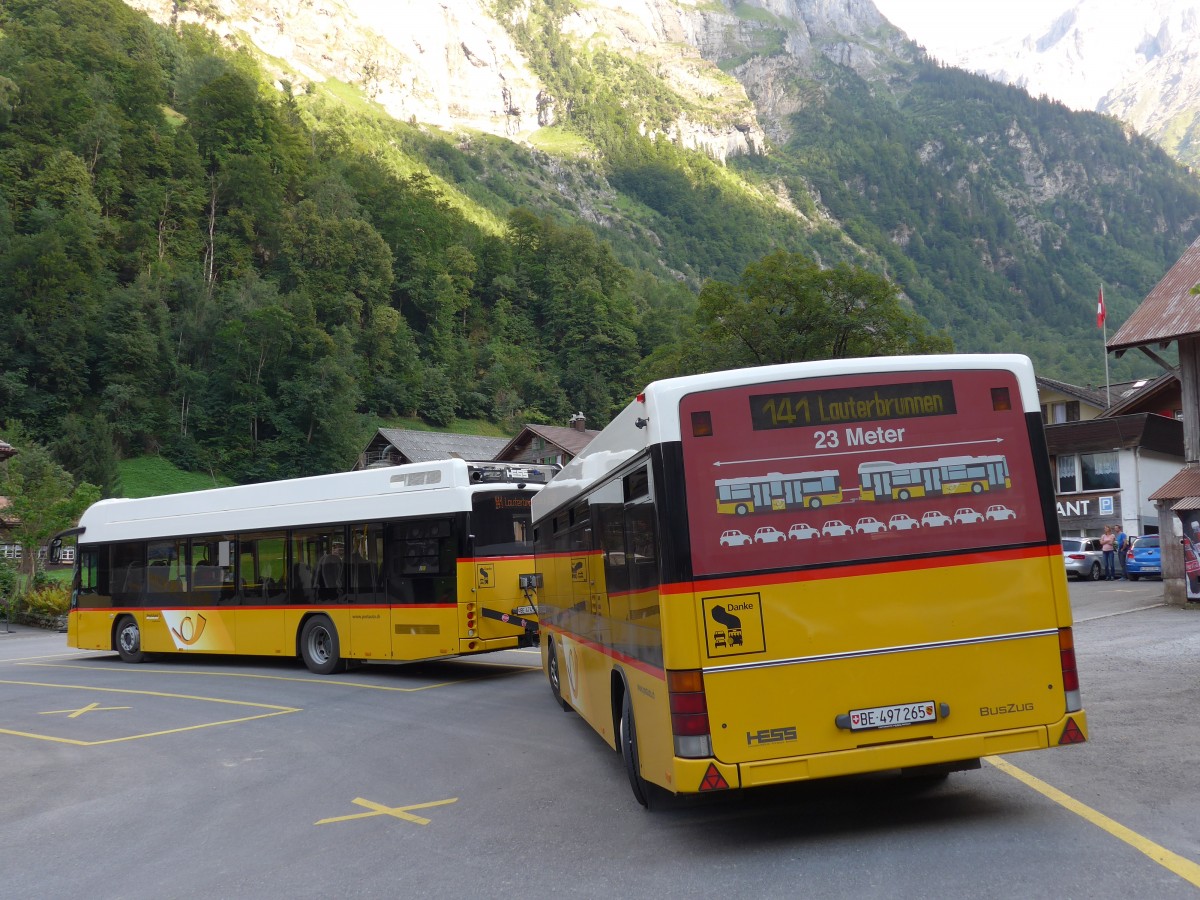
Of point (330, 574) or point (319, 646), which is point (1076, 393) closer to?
point (319, 646)

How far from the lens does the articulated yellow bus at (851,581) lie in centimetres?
624

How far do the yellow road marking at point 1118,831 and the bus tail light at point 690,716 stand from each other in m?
2.38

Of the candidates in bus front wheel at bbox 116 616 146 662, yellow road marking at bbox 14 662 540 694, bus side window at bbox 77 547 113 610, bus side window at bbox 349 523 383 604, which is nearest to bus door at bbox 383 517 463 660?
bus side window at bbox 349 523 383 604

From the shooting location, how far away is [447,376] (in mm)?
110000

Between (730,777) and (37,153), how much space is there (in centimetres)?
10228

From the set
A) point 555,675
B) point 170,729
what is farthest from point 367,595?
point 555,675

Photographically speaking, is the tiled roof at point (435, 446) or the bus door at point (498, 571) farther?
the tiled roof at point (435, 446)

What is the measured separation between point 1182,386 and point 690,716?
73.2 feet

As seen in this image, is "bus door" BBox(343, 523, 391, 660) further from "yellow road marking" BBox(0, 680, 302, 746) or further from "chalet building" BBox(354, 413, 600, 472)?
"chalet building" BBox(354, 413, 600, 472)

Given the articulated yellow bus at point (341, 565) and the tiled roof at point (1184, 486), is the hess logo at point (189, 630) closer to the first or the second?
the articulated yellow bus at point (341, 565)

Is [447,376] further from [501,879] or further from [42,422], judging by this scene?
[501,879]

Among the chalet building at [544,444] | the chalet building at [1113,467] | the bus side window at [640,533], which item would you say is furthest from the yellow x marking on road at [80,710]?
the chalet building at [544,444]

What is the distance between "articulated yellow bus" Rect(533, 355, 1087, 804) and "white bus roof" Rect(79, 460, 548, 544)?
948 centimetres

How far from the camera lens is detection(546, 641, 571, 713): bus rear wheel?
1250 centimetres
